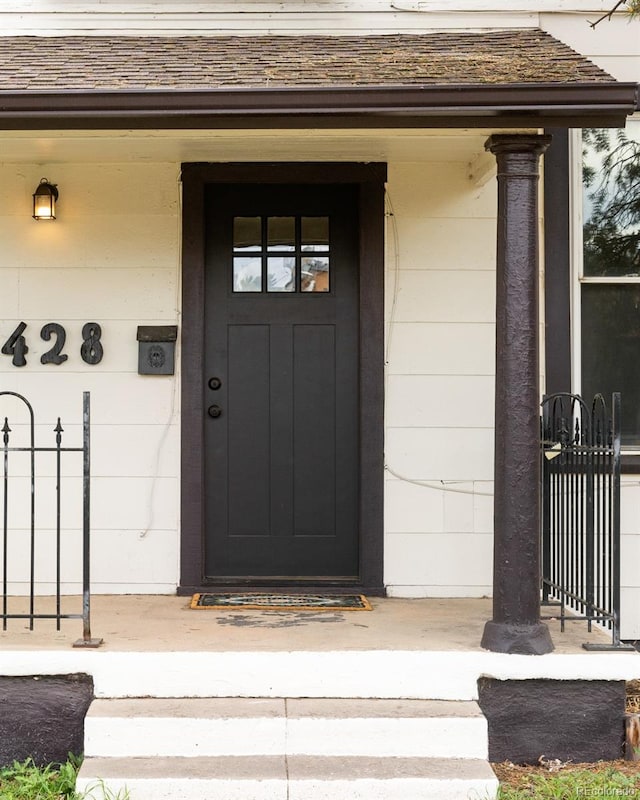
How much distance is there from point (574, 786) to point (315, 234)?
3.39 metres

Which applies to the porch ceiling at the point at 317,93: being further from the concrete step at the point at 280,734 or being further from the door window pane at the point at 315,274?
the concrete step at the point at 280,734

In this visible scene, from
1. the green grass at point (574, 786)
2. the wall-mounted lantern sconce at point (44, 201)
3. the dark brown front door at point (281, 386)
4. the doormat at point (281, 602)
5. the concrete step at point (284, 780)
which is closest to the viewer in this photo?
the concrete step at point (284, 780)

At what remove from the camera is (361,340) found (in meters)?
5.91

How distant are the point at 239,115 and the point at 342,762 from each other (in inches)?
113

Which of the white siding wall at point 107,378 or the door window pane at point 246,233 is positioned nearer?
the white siding wall at point 107,378

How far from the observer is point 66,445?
5898 mm

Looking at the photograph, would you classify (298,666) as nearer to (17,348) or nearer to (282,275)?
(282,275)

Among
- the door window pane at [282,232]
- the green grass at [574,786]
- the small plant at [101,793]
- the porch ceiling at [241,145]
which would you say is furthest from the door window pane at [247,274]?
the green grass at [574,786]

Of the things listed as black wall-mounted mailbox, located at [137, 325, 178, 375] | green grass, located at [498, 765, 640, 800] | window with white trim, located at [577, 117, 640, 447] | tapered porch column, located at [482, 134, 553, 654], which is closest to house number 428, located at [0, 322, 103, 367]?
black wall-mounted mailbox, located at [137, 325, 178, 375]

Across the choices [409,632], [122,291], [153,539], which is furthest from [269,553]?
[122,291]

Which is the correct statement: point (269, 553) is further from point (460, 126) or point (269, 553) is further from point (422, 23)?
point (422, 23)

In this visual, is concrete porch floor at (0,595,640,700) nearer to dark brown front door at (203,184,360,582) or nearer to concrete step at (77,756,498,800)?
concrete step at (77,756,498,800)

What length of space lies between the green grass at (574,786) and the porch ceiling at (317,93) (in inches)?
113

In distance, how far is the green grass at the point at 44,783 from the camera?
395cm
